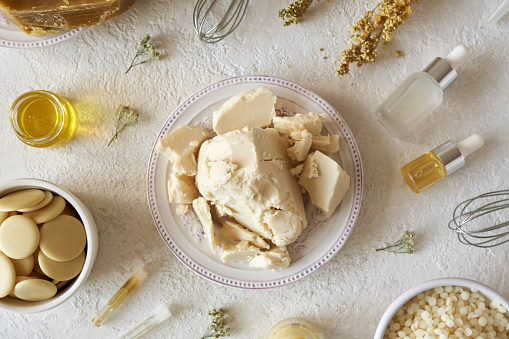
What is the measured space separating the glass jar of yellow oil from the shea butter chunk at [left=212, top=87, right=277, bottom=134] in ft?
1.82

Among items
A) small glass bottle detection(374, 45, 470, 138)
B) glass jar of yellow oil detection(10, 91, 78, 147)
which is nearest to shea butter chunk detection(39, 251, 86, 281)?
glass jar of yellow oil detection(10, 91, 78, 147)

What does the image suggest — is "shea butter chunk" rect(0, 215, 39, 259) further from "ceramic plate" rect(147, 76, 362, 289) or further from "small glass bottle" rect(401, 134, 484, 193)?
"small glass bottle" rect(401, 134, 484, 193)

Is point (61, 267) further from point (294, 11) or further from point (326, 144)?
point (294, 11)

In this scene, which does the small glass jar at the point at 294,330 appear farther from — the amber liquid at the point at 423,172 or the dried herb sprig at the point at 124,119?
the dried herb sprig at the point at 124,119

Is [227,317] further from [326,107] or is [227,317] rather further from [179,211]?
[326,107]

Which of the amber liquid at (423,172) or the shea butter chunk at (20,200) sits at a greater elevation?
the amber liquid at (423,172)

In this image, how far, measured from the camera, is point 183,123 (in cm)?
162

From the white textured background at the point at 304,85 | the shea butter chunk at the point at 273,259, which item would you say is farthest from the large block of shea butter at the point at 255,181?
the white textured background at the point at 304,85

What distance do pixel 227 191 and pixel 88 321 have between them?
0.78 metres

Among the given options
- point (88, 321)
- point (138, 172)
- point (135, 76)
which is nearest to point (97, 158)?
point (138, 172)

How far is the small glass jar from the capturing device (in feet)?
5.38

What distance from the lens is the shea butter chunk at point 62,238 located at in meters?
1.52

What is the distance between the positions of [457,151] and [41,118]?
1.46 m

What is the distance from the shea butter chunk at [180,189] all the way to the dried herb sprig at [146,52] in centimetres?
44
